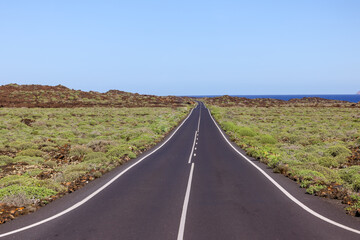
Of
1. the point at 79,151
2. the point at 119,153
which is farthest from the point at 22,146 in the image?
the point at 119,153

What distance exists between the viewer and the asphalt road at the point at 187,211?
6.60 meters

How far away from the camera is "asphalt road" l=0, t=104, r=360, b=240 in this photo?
6.60m

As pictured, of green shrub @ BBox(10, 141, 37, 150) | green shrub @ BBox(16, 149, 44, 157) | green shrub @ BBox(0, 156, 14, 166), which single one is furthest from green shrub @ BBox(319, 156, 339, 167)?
green shrub @ BBox(10, 141, 37, 150)

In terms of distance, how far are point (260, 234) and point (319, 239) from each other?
1292mm

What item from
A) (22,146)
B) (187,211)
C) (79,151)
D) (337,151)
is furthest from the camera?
(22,146)

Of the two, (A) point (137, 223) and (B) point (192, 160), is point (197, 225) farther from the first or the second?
(B) point (192, 160)

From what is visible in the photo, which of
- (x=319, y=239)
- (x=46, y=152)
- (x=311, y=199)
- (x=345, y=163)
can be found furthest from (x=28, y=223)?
(x=345, y=163)

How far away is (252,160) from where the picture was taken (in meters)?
16.4

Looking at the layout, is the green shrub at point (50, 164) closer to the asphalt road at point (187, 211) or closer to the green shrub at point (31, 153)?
the green shrub at point (31, 153)

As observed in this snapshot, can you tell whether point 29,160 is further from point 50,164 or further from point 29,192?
point 29,192

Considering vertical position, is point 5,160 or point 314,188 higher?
point 314,188

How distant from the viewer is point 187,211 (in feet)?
26.3

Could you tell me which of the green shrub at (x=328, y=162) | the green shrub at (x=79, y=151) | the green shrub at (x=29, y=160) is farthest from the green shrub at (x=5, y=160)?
the green shrub at (x=328, y=162)

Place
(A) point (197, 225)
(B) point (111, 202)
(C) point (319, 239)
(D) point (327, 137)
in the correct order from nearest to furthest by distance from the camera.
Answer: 1. (C) point (319, 239)
2. (A) point (197, 225)
3. (B) point (111, 202)
4. (D) point (327, 137)
